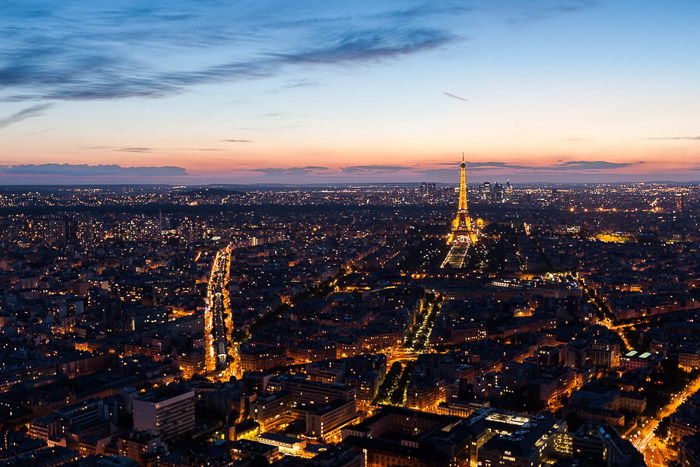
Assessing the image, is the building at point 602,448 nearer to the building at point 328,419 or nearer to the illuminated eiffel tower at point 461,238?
the building at point 328,419

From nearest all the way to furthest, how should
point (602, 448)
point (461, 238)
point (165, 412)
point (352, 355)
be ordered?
point (602, 448), point (165, 412), point (352, 355), point (461, 238)

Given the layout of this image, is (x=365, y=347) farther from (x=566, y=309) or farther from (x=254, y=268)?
(x=254, y=268)

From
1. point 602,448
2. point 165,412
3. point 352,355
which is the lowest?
point 352,355

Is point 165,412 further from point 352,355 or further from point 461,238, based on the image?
point 461,238

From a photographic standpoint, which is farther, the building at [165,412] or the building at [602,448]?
the building at [165,412]

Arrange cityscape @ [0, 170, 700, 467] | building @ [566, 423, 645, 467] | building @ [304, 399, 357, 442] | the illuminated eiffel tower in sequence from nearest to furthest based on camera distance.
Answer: building @ [566, 423, 645, 467] < cityscape @ [0, 170, 700, 467] < building @ [304, 399, 357, 442] < the illuminated eiffel tower

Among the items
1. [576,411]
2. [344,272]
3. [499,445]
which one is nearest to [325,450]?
[499,445]

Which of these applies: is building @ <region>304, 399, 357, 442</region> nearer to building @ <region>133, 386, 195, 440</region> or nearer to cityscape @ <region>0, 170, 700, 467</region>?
cityscape @ <region>0, 170, 700, 467</region>

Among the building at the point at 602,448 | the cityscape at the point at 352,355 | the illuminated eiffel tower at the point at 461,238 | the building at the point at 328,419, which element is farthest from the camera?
the illuminated eiffel tower at the point at 461,238

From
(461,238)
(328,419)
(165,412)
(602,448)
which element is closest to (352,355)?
(328,419)

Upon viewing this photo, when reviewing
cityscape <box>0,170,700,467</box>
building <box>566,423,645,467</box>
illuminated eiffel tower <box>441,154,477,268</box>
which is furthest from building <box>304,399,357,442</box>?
illuminated eiffel tower <box>441,154,477,268</box>

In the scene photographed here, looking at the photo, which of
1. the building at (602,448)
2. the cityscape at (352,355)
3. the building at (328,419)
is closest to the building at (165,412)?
the cityscape at (352,355)

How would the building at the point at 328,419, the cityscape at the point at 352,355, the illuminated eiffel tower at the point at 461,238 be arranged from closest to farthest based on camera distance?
the cityscape at the point at 352,355 → the building at the point at 328,419 → the illuminated eiffel tower at the point at 461,238
